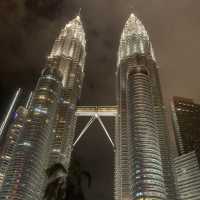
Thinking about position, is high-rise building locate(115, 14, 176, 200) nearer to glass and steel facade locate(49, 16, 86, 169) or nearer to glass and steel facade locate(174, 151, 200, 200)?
glass and steel facade locate(49, 16, 86, 169)

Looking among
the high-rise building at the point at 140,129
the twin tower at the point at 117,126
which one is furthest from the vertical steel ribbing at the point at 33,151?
the high-rise building at the point at 140,129

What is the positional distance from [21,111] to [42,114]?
185 ft

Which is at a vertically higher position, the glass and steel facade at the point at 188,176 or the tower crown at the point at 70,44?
the tower crown at the point at 70,44

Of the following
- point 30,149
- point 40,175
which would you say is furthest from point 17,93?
point 40,175

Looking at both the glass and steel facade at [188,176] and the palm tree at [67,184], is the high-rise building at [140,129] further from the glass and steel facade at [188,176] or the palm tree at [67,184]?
the palm tree at [67,184]

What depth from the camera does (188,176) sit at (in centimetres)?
16675

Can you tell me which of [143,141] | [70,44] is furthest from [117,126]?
[70,44]

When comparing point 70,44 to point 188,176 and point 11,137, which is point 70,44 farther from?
point 188,176

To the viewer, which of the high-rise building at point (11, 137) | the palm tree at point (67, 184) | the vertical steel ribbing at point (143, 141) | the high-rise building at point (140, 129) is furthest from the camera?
the high-rise building at point (11, 137)

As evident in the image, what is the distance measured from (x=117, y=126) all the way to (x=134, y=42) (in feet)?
169

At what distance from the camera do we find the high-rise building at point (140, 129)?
11219cm

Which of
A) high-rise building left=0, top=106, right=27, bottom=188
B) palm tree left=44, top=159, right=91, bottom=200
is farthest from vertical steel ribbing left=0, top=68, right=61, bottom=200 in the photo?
palm tree left=44, top=159, right=91, bottom=200

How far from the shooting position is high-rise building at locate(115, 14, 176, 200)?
112 m

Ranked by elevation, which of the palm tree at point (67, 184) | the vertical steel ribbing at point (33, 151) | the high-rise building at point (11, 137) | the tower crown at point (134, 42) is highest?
the tower crown at point (134, 42)
